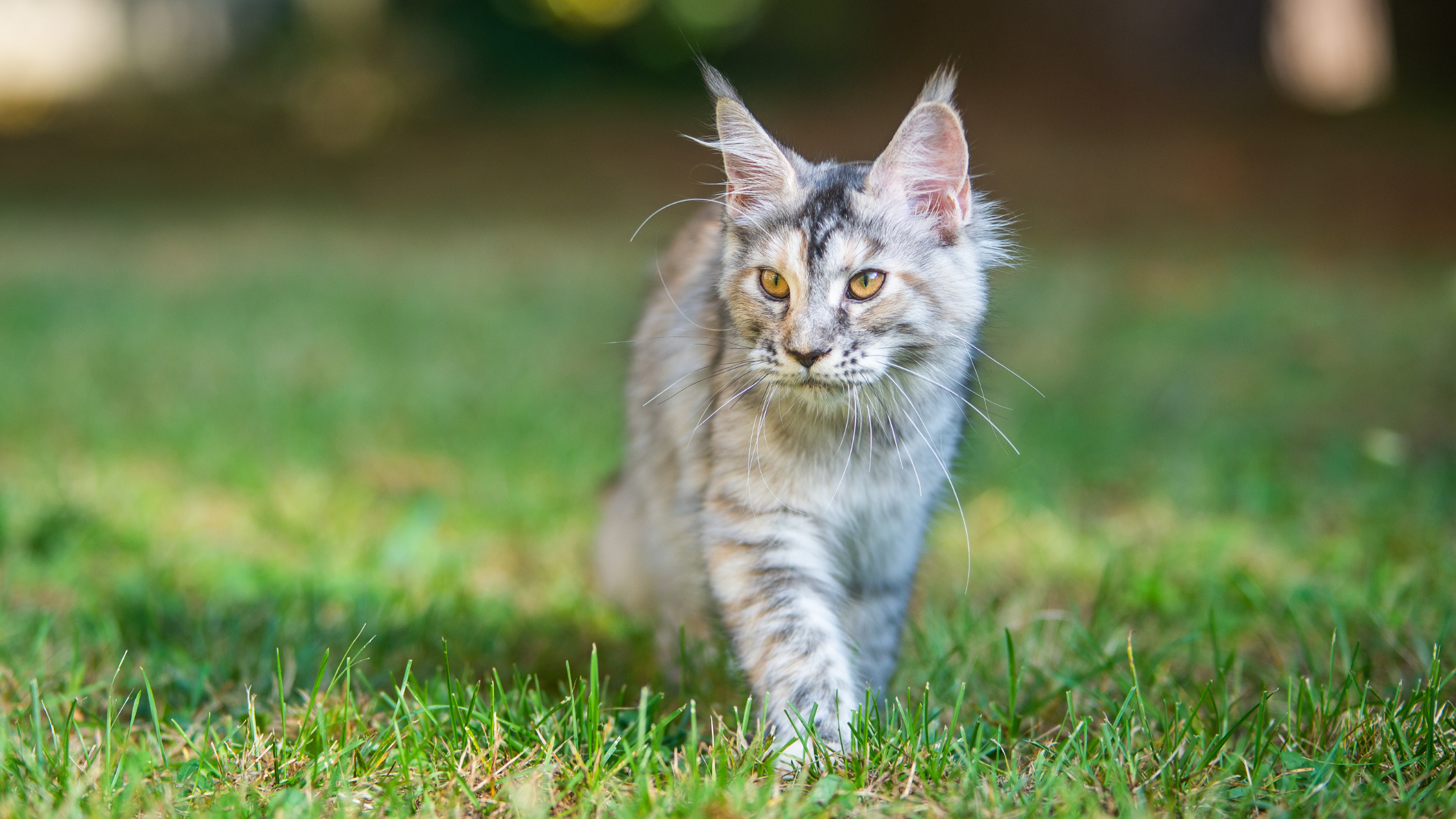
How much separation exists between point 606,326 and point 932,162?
4563 millimetres

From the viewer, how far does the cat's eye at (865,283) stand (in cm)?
229

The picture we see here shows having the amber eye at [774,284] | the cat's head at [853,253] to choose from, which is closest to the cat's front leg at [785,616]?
the cat's head at [853,253]

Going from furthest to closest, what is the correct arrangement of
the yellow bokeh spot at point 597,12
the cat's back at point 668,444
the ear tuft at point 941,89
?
the yellow bokeh spot at point 597,12, the cat's back at point 668,444, the ear tuft at point 941,89

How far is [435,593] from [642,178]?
9845 mm

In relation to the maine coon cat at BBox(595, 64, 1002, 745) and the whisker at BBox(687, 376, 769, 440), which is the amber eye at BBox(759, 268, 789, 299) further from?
the whisker at BBox(687, 376, 769, 440)

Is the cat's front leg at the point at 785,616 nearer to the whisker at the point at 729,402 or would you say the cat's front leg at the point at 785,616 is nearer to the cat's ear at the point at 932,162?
the whisker at the point at 729,402

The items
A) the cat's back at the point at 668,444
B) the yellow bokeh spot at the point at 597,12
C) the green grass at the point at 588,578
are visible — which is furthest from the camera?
the yellow bokeh spot at the point at 597,12

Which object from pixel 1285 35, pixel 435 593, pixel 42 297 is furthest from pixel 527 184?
pixel 435 593

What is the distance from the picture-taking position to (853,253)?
2.28m

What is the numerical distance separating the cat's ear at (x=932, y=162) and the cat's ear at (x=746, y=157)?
20 centimetres

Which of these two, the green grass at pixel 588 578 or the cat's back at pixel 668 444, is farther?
the cat's back at pixel 668 444

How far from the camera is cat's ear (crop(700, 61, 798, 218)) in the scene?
238 centimetres

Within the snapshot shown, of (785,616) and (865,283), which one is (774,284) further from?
(785,616)

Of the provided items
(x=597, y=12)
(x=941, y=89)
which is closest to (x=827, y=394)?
(x=941, y=89)
